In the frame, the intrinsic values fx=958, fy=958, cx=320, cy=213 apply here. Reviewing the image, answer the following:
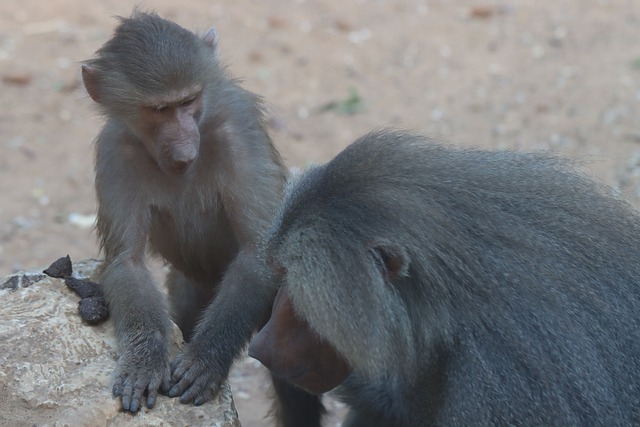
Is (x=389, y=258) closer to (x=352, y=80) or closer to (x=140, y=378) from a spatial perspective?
(x=140, y=378)

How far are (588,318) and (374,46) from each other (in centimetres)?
714

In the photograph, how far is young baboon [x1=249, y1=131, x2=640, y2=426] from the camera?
2990 mm

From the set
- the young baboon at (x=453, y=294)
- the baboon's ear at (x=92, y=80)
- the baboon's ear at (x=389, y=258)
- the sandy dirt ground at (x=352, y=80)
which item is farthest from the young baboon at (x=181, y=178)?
the sandy dirt ground at (x=352, y=80)

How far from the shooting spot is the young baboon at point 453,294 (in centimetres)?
299

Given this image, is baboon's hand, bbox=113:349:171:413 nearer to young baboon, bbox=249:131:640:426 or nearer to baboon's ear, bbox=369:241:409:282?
young baboon, bbox=249:131:640:426

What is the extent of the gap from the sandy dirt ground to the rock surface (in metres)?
3.22

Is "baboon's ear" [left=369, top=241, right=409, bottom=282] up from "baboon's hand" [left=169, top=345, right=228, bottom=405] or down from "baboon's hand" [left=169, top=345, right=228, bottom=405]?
up

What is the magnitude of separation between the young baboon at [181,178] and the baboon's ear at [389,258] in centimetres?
100

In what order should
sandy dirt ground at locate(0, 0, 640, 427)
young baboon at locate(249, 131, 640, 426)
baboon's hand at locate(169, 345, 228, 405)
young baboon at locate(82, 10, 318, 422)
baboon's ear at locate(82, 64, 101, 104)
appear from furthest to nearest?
sandy dirt ground at locate(0, 0, 640, 427) < baboon's ear at locate(82, 64, 101, 104) < young baboon at locate(82, 10, 318, 422) < baboon's hand at locate(169, 345, 228, 405) < young baboon at locate(249, 131, 640, 426)

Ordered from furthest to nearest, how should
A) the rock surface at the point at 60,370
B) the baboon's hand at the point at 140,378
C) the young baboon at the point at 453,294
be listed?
the baboon's hand at the point at 140,378 → the rock surface at the point at 60,370 → the young baboon at the point at 453,294

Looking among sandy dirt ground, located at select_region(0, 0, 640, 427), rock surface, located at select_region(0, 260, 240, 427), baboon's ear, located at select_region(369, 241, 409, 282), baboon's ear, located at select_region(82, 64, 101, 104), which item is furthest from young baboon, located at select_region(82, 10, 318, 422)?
sandy dirt ground, located at select_region(0, 0, 640, 427)

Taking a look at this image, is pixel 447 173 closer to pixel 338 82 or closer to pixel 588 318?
pixel 588 318

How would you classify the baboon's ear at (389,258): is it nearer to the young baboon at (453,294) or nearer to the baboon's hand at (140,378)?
the young baboon at (453,294)

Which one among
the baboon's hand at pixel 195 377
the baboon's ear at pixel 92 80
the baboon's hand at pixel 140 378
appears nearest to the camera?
the baboon's hand at pixel 140 378
